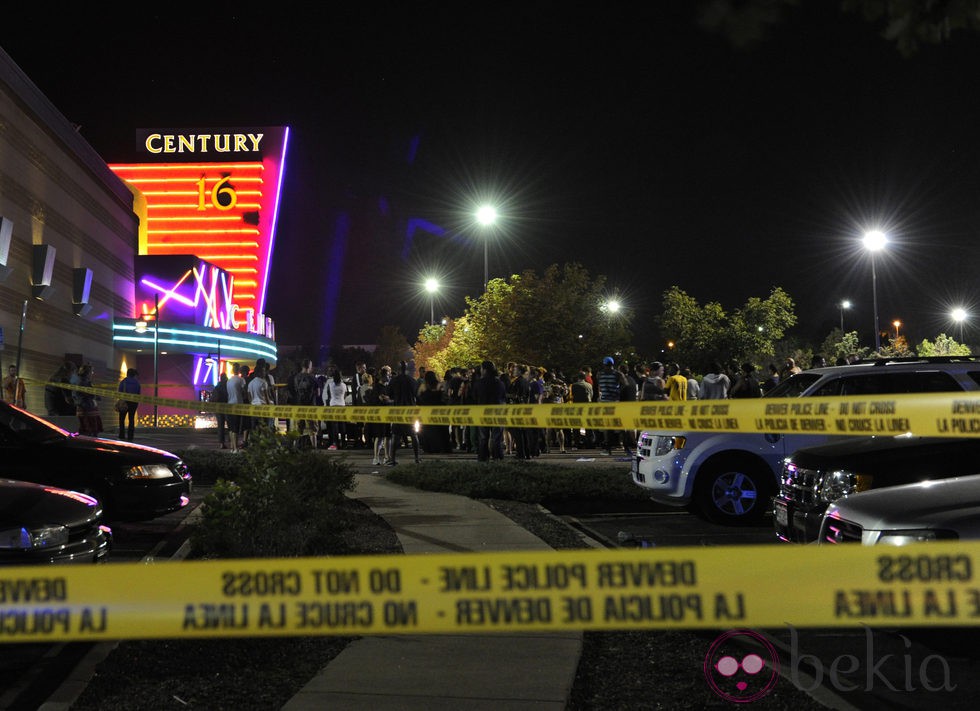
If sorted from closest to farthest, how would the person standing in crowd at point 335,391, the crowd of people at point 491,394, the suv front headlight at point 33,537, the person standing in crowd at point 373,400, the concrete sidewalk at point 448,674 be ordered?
the concrete sidewalk at point 448,674
the suv front headlight at point 33,537
the crowd of people at point 491,394
the person standing in crowd at point 373,400
the person standing in crowd at point 335,391

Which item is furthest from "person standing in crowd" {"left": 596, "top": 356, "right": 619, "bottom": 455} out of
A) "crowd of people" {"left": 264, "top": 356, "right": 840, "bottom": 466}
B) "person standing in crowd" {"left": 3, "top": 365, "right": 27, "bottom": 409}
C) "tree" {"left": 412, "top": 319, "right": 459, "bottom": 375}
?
"tree" {"left": 412, "top": 319, "right": 459, "bottom": 375}

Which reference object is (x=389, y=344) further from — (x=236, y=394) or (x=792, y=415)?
(x=792, y=415)

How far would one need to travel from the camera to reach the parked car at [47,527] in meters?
5.95

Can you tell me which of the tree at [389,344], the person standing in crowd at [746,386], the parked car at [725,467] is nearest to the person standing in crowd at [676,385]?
the person standing in crowd at [746,386]

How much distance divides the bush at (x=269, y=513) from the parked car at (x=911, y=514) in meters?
3.76

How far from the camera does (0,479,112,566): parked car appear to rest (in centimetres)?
595

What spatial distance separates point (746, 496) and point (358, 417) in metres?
4.16

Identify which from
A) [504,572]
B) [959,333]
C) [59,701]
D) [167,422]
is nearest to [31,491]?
[59,701]

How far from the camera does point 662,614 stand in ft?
9.98

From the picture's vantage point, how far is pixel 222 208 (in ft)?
223

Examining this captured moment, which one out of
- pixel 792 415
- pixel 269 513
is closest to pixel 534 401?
pixel 269 513

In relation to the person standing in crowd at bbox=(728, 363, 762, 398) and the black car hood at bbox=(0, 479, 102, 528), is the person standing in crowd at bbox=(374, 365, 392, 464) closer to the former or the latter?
the person standing in crowd at bbox=(728, 363, 762, 398)

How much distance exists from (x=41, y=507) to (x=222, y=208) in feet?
212

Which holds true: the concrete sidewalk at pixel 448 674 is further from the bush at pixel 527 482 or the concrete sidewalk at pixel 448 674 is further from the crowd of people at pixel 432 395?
the crowd of people at pixel 432 395
